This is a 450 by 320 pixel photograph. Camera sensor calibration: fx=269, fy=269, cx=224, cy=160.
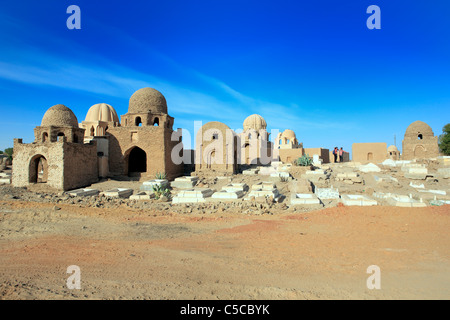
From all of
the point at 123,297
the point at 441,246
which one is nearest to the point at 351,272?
the point at 441,246

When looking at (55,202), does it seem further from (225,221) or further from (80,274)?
(80,274)

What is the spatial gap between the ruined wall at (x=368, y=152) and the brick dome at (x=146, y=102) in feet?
58.3

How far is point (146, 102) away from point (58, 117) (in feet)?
20.0

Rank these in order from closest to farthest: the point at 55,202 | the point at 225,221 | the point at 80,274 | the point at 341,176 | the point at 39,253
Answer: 1. the point at 80,274
2. the point at 39,253
3. the point at 225,221
4. the point at 55,202
5. the point at 341,176

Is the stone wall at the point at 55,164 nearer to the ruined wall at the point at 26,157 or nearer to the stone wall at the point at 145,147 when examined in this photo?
the ruined wall at the point at 26,157

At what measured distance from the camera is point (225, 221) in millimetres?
8602

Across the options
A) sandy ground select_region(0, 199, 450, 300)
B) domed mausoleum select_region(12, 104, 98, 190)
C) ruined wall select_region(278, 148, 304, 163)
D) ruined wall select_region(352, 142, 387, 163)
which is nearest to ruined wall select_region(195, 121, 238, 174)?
domed mausoleum select_region(12, 104, 98, 190)

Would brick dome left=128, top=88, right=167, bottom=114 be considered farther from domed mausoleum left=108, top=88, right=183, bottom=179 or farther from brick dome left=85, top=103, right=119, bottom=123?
brick dome left=85, top=103, right=119, bottom=123

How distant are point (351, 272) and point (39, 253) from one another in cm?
596

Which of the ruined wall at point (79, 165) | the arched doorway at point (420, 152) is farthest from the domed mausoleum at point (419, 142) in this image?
the ruined wall at point (79, 165)

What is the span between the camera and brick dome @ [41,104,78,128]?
18.6 metres

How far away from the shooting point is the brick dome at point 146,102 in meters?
20.7

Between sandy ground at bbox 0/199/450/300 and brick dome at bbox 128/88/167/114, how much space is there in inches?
503

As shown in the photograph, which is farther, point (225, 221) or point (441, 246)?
point (225, 221)
